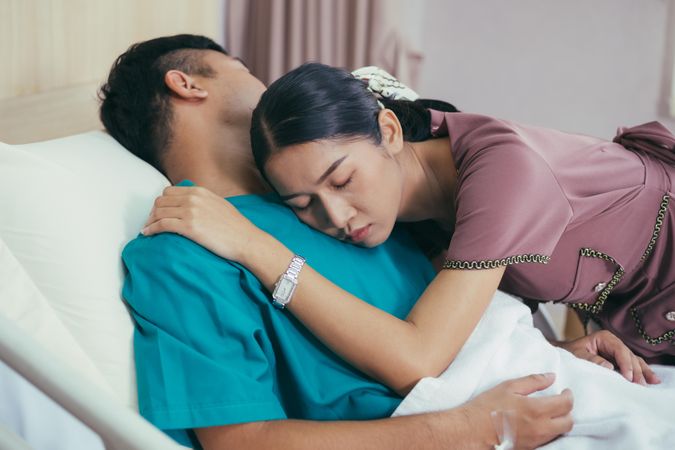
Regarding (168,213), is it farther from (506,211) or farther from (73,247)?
(506,211)

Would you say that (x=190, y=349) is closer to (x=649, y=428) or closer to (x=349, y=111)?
(x=349, y=111)

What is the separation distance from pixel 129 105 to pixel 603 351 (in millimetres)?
995

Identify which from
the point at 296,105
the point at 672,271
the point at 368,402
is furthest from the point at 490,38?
the point at 368,402

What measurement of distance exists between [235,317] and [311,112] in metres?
0.34

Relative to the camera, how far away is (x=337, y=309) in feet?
3.80

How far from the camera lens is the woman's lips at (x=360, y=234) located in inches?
52.2

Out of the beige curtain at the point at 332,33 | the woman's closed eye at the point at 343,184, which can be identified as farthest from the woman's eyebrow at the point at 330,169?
the beige curtain at the point at 332,33

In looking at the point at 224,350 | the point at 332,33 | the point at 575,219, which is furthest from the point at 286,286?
the point at 332,33

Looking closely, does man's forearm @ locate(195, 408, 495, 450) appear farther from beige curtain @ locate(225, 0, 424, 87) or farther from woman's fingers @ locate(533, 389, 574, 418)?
beige curtain @ locate(225, 0, 424, 87)

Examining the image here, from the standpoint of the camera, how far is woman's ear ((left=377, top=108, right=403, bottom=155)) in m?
1.36

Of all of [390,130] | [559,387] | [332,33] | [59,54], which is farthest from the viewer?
[332,33]

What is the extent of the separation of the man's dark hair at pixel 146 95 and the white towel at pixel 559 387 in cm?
65

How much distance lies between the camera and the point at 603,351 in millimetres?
1521

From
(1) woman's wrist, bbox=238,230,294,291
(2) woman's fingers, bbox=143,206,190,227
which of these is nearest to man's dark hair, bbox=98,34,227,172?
(2) woman's fingers, bbox=143,206,190,227
